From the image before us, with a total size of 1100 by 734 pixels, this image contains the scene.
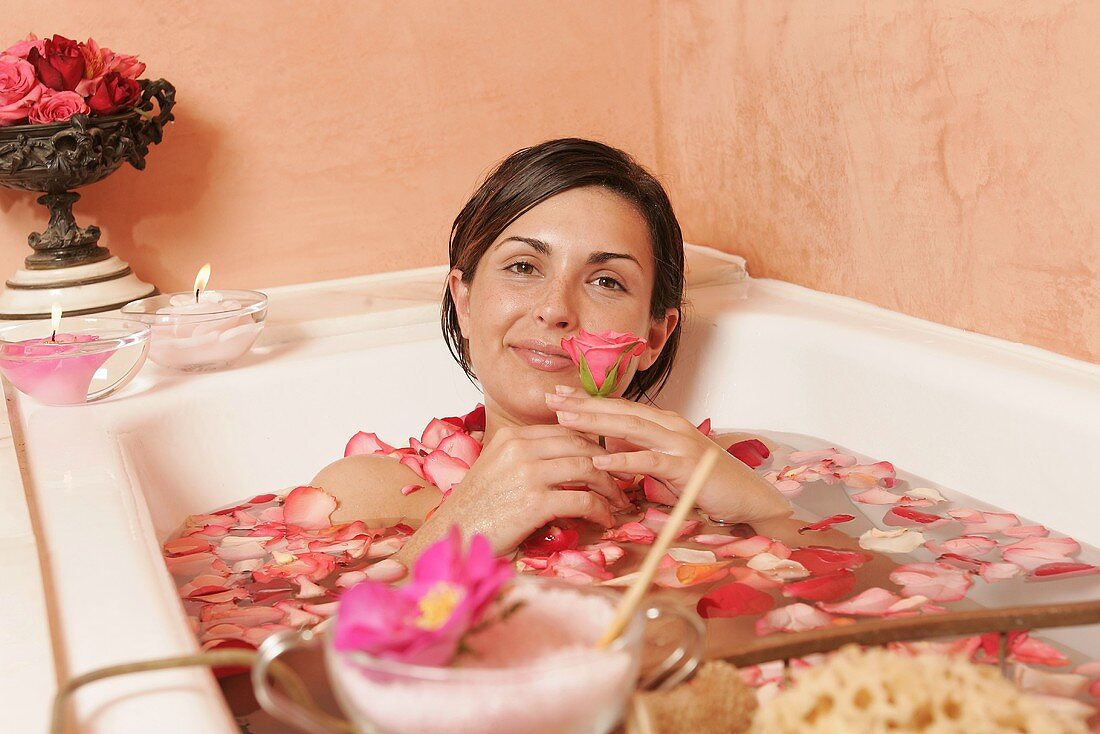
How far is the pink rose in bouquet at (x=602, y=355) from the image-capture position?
3.96 ft

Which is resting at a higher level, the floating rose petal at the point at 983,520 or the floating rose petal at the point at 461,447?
the floating rose petal at the point at 461,447

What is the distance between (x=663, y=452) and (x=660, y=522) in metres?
0.16

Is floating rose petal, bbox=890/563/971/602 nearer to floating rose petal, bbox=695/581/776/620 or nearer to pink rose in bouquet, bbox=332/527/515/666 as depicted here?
floating rose petal, bbox=695/581/776/620

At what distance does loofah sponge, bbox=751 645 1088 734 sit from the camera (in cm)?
52

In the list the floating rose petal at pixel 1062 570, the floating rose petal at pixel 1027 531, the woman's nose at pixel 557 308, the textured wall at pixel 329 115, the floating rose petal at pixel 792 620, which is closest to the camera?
the floating rose petal at pixel 792 620

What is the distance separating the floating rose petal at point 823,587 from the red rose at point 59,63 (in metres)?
1.36

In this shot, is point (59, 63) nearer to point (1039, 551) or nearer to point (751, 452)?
point (751, 452)

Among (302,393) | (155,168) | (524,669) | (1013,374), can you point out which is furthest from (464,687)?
(155,168)

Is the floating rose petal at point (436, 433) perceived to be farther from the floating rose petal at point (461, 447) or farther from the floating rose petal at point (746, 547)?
the floating rose petal at point (746, 547)

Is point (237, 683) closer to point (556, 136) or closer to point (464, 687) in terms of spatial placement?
point (464, 687)

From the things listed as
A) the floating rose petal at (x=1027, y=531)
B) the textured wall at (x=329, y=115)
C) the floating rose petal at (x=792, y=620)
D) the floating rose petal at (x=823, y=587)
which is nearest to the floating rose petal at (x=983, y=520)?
the floating rose petal at (x=1027, y=531)

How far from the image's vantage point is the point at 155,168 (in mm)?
2115

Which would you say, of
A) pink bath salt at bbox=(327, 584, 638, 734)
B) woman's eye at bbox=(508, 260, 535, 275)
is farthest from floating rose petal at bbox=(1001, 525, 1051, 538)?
pink bath salt at bbox=(327, 584, 638, 734)

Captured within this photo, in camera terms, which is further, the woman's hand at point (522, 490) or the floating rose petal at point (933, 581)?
the woman's hand at point (522, 490)
